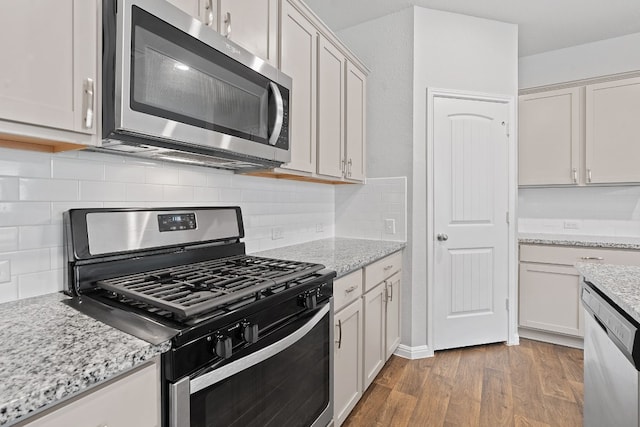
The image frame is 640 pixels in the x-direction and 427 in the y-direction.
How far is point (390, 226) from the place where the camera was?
266 centimetres

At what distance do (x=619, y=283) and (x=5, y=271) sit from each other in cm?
204

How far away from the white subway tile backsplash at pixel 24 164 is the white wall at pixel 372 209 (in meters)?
2.08

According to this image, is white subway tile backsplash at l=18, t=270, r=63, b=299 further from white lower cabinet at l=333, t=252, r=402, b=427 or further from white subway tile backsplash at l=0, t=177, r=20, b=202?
white lower cabinet at l=333, t=252, r=402, b=427

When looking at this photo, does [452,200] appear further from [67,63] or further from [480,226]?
[67,63]

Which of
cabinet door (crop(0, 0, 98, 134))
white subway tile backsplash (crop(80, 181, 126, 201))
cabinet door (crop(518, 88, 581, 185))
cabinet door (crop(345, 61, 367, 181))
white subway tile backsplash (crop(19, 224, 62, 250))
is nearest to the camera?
cabinet door (crop(0, 0, 98, 134))

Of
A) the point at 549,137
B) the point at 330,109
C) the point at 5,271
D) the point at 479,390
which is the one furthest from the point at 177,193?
the point at 549,137

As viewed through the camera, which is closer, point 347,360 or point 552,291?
point 347,360

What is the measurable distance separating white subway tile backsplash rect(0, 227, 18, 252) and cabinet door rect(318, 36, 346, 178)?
1429mm

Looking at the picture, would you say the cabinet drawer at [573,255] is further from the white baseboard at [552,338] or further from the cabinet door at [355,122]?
the cabinet door at [355,122]

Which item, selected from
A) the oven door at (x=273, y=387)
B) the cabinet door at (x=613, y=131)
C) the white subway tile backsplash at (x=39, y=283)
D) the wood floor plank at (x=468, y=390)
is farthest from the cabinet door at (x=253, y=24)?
the cabinet door at (x=613, y=131)

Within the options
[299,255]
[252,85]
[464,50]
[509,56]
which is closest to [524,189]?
[509,56]

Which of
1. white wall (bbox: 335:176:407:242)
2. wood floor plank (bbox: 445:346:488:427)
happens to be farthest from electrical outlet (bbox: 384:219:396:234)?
wood floor plank (bbox: 445:346:488:427)

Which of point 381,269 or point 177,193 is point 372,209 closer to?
point 381,269

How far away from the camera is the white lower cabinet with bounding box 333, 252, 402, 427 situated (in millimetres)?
1598
